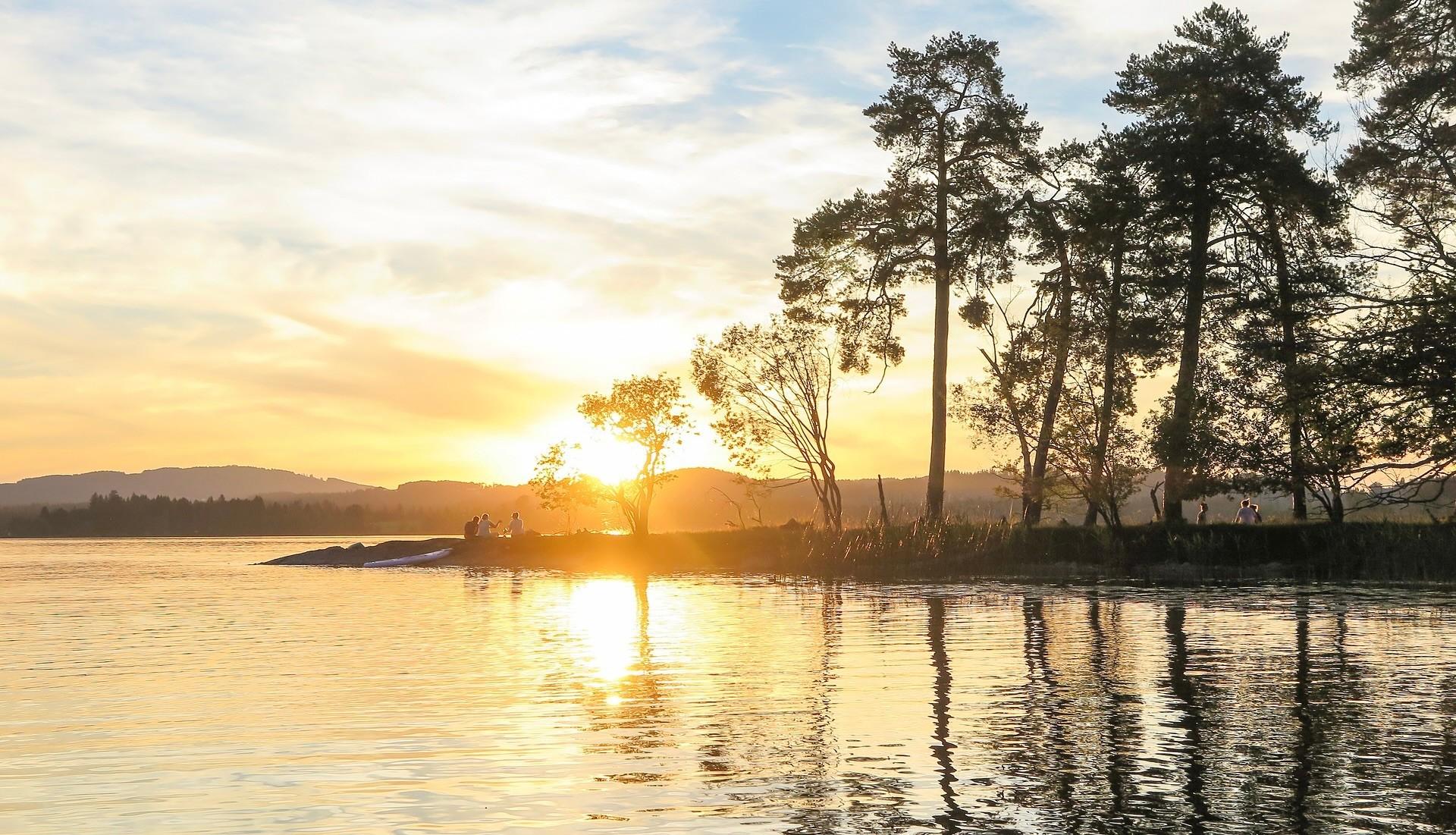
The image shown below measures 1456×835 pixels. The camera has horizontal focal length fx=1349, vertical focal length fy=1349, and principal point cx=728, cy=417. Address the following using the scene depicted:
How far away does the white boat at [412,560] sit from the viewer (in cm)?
7038

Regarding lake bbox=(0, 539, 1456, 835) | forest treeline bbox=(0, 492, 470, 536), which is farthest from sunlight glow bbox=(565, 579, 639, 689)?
forest treeline bbox=(0, 492, 470, 536)

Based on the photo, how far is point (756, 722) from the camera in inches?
573

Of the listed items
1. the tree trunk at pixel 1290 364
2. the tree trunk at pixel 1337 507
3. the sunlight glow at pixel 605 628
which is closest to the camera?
the sunlight glow at pixel 605 628

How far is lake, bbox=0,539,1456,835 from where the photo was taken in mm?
10312

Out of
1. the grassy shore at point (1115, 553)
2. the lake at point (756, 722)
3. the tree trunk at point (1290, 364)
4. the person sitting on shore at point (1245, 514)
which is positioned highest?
the tree trunk at point (1290, 364)

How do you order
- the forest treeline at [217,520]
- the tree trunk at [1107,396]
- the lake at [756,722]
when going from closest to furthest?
the lake at [756,722] < the tree trunk at [1107,396] < the forest treeline at [217,520]

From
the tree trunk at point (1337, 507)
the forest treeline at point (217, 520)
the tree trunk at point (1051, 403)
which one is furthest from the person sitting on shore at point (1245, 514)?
the forest treeline at point (217, 520)

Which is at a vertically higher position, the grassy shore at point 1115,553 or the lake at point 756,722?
the grassy shore at point 1115,553

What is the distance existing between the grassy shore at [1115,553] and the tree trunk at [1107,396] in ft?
4.93

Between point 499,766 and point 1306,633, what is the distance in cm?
1560

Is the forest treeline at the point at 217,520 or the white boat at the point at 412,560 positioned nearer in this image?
the white boat at the point at 412,560

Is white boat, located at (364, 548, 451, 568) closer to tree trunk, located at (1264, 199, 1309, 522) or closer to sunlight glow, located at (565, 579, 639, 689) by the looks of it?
sunlight glow, located at (565, 579, 639, 689)

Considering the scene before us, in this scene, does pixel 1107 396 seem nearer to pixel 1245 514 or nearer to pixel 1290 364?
pixel 1245 514

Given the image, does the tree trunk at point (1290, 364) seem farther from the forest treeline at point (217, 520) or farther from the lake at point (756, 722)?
the forest treeline at point (217, 520)
